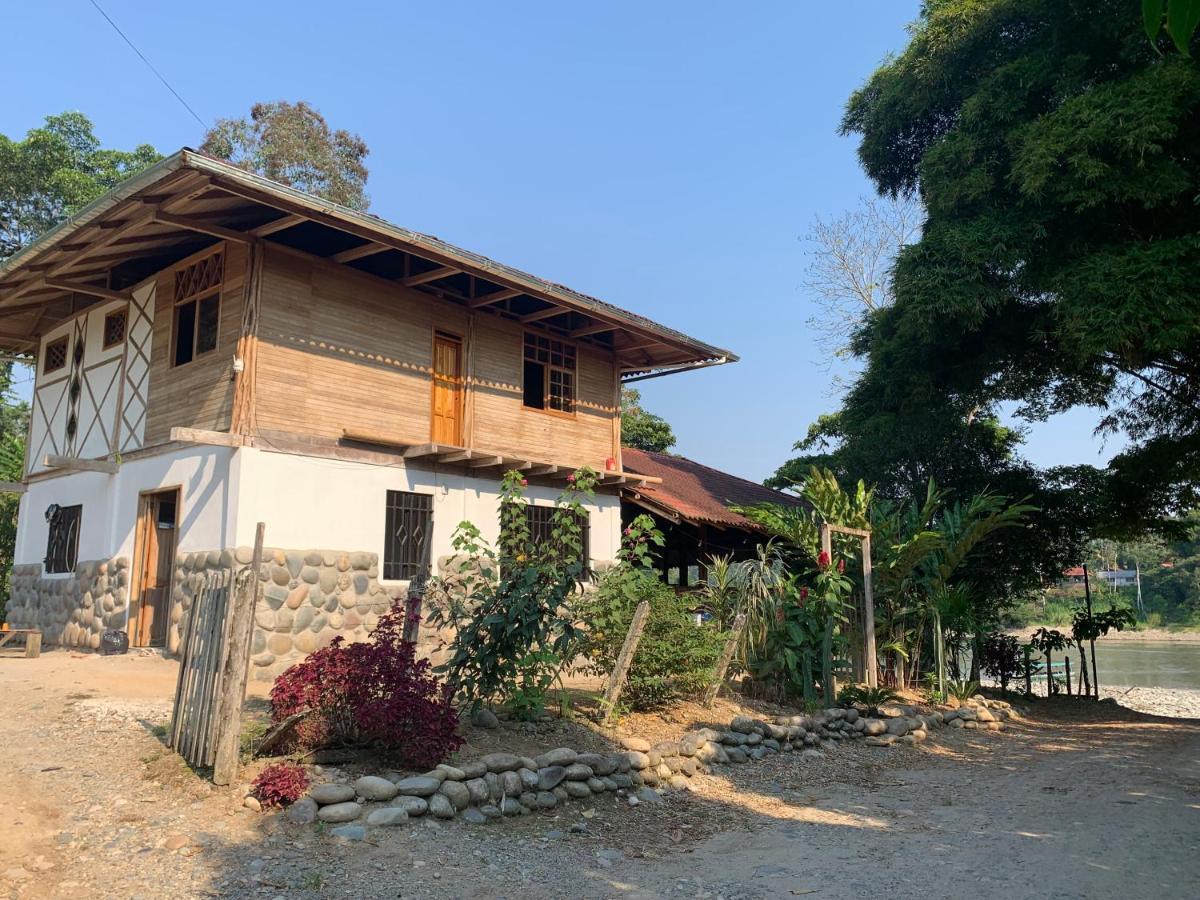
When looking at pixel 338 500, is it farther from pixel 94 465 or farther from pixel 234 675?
pixel 234 675

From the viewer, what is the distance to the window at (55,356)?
14453 mm

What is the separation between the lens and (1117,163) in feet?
36.0

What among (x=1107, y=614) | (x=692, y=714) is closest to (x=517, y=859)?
Answer: (x=692, y=714)

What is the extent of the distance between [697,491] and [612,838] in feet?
40.9

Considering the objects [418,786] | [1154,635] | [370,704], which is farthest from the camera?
[1154,635]

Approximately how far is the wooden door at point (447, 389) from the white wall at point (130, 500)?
311cm

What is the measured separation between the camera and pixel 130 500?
39.2 ft

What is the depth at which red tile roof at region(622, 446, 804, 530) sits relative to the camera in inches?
624

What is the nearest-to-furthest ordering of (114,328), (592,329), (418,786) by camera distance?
(418,786), (114,328), (592,329)

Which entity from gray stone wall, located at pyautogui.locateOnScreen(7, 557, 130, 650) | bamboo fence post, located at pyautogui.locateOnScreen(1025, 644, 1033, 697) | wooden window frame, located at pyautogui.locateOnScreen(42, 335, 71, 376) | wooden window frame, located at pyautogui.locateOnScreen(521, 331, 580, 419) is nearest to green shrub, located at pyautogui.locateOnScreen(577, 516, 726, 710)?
wooden window frame, located at pyautogui.locateOnScreen(521, 331, 580, 419)

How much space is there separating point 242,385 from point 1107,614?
47.5ft

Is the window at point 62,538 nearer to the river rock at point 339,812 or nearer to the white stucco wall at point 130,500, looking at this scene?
the white stucco wall at point 130,500

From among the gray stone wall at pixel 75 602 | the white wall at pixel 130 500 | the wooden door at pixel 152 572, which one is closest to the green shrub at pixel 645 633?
the white wall at pixel 130 500

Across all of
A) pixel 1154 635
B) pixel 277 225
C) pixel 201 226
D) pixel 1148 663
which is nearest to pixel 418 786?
pixel 277 225
